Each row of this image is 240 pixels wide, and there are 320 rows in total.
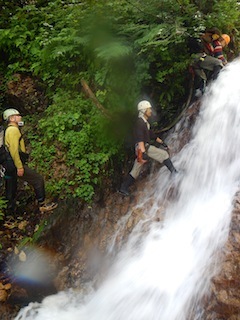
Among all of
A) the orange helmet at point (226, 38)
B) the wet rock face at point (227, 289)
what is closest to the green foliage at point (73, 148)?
the wet rock face at point (227, 289)

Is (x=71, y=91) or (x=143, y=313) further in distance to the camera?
(x=71, y=91)

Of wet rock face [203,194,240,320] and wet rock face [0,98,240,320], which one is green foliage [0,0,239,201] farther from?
wet rock face [203,194,240,320]

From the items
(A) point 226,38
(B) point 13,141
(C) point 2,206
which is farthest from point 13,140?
(A) point 226,38

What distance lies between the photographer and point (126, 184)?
6.91m

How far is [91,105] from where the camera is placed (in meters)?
7.75

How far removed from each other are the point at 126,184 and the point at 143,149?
2.99 feet

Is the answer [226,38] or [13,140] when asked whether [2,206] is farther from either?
[226,38]

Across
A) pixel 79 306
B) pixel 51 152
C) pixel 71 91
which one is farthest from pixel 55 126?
pixel 79 306

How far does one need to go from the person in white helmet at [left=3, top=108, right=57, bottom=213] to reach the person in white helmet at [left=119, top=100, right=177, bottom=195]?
174 cm

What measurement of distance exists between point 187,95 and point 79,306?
16.7ft

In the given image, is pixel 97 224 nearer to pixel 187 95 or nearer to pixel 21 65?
pixel 187 95

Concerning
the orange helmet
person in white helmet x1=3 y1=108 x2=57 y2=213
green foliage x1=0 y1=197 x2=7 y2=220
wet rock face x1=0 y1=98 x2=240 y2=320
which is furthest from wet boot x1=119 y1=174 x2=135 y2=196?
the orange helmet

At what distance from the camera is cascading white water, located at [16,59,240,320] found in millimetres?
4973

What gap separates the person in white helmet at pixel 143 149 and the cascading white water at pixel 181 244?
0.44 metres
